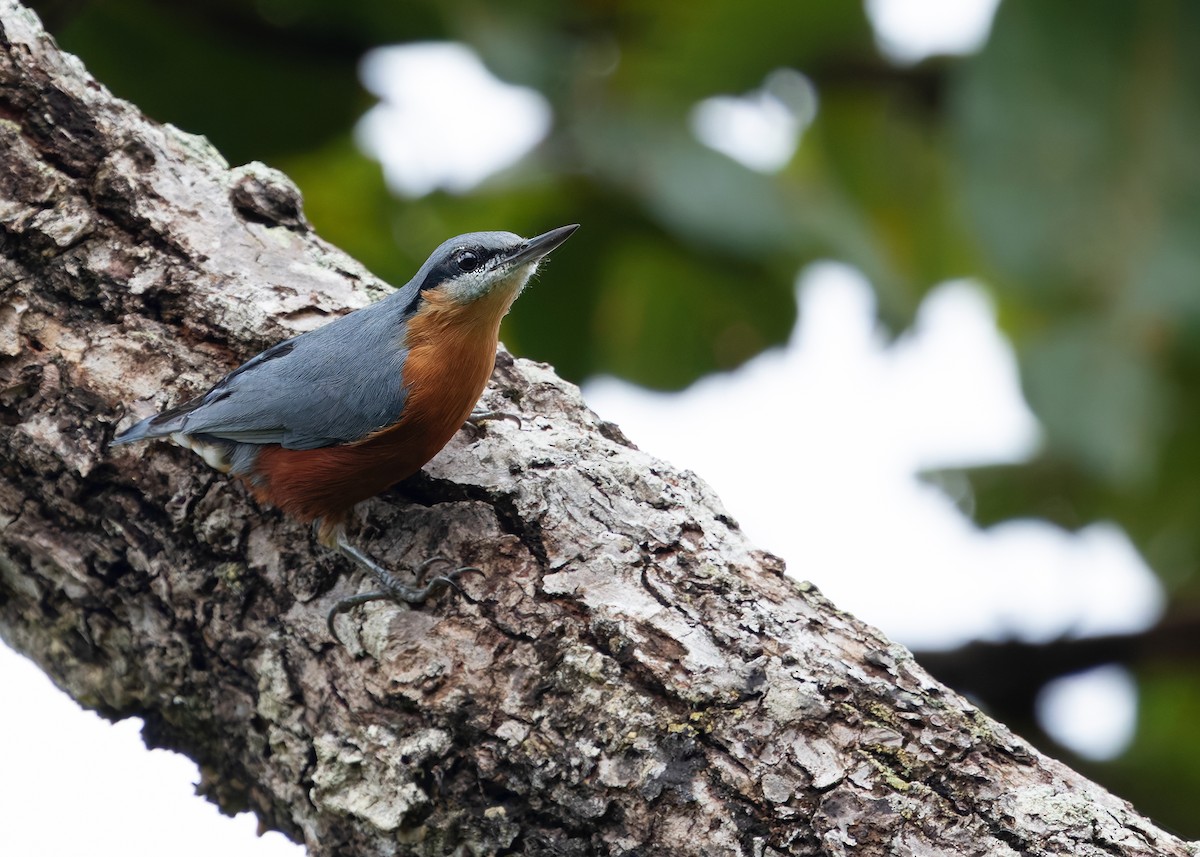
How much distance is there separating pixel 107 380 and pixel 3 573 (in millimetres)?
508

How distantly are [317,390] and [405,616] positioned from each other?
0.77m

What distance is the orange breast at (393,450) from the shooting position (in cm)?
279

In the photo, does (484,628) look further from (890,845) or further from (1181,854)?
(1181,854)

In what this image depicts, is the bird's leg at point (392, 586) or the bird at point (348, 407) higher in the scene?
the bird at point (348, 407)

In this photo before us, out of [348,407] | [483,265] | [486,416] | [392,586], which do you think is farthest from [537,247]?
[392,586]

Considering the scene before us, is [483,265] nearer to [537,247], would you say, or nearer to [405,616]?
[537,247]

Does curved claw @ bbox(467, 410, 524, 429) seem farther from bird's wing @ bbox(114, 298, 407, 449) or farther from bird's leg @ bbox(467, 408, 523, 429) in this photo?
bird's wing @ bbox(114, 298, 407, 449)

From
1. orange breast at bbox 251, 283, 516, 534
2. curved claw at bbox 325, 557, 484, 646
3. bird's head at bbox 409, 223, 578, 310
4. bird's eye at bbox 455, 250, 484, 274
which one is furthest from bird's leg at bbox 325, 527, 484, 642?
bird's eye at bbox 455, 250, 484, 274

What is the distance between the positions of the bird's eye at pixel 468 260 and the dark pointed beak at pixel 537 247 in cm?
9

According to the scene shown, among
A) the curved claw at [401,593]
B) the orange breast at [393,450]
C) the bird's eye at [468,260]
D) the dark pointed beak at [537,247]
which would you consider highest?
the dark pointed beak at [537,247]

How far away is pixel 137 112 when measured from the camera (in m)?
3.02

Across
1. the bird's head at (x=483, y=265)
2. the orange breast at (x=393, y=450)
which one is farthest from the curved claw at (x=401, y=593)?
the bird's head at (x=483, y=265)

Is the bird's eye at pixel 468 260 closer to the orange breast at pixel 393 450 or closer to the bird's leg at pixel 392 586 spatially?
the orange breast at pixel 393 450

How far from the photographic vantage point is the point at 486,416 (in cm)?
297
